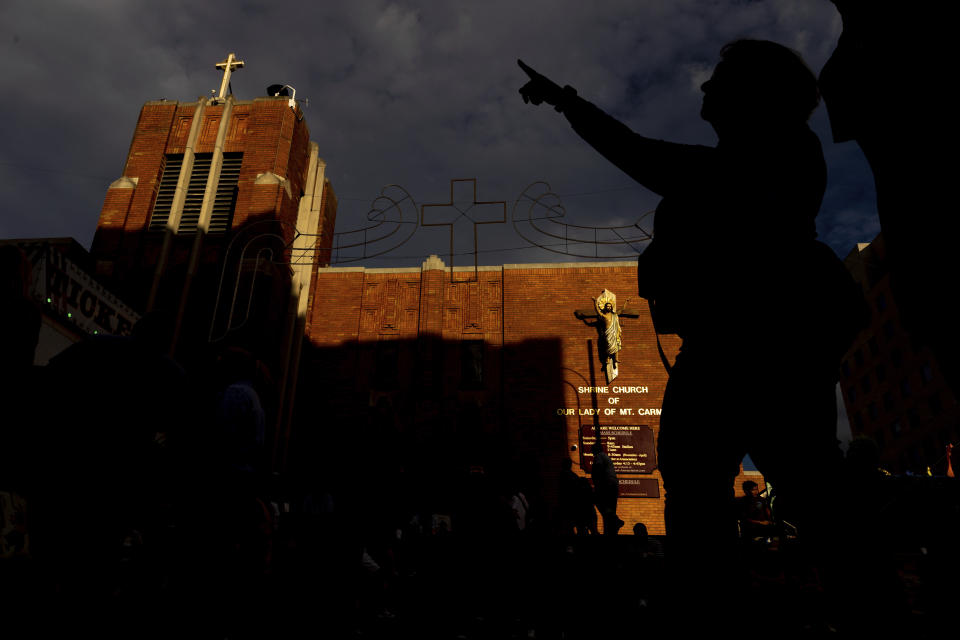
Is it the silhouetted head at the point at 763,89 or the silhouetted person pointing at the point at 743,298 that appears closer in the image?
the silhouetted person pointing at the point at 743,298

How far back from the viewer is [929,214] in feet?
3.68

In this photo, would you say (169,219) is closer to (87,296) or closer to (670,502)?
(87,296)

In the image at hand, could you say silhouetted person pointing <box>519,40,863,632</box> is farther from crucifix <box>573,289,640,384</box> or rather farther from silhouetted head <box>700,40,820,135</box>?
crucifix <box>573,289,640,384</box>

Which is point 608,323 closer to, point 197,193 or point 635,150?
point 197,193

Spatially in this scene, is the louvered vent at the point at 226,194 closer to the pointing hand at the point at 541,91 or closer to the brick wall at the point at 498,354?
the brick wall at the point at 498,354

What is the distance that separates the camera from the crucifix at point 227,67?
1830cm

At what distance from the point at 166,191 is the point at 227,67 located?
5017mm

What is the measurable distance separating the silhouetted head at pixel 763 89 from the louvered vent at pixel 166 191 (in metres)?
18.4

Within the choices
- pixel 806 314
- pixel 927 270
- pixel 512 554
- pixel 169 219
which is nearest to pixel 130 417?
pixel 806 314

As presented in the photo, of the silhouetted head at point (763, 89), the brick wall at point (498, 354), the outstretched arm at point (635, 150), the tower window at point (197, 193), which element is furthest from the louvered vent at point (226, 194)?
the silhouetted head at point (763, 89)

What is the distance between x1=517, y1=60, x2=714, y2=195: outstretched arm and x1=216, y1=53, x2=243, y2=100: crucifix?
20380 millimetres

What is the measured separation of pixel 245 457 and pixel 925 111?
3302mm

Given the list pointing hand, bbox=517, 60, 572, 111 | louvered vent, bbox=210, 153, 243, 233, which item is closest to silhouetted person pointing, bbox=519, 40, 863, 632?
pointing hand, bbox=517, 60, 572, 111

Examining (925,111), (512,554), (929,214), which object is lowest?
(512,554)
